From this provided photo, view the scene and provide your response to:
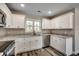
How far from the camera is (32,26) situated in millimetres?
1518

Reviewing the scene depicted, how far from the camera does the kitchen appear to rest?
1.35 meters

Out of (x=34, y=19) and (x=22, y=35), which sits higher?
(x=34, y=19)

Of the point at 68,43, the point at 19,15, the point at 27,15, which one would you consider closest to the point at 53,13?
the point at 27,15

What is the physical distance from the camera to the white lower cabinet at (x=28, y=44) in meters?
1.59

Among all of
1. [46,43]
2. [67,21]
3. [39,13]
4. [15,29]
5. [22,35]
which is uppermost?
[39,13]

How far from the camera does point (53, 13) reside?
5.05ft

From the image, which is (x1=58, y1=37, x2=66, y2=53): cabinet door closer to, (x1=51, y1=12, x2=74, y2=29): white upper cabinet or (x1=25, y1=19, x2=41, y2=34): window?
(x1=51, y1=12, x2=74, y2=29): white upper cabinet

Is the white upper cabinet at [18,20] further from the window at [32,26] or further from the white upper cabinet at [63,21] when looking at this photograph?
the white upper cabinet at [63,21]

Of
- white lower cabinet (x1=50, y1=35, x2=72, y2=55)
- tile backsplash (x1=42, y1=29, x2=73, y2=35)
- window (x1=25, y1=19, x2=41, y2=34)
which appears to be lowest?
white lower cabinet (x1=50, y1=35, x2=72, y2=55)

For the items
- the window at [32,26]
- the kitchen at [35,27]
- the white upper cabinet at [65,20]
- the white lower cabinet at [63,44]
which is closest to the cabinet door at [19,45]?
the kitchen at [35,27]

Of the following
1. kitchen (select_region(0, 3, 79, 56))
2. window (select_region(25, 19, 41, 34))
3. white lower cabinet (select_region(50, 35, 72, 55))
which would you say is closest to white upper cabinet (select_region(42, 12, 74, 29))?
kitchen (select_region(0, 3, 79, 56))

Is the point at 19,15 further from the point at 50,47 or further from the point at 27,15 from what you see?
the point at 50,47

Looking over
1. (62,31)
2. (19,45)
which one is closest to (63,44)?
(62,31)

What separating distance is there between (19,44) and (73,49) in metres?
1.33
